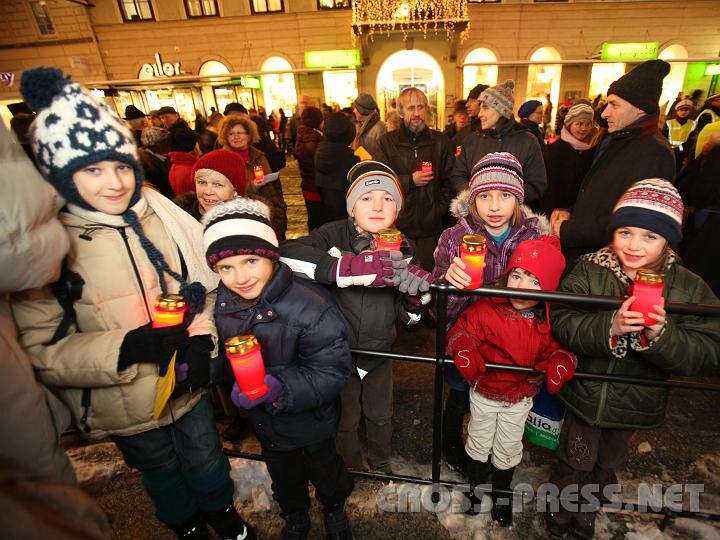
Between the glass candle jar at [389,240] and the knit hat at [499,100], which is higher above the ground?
the knit hat at [499,100]

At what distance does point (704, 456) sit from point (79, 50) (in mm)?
25971

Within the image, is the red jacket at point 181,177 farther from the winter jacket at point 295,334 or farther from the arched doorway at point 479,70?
the arched doorway at point 479,70


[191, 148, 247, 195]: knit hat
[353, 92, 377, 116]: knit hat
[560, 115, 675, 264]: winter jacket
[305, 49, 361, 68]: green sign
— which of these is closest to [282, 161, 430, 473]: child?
[191, 148, 247, 195]: knit hat

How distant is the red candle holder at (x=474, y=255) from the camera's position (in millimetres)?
1463

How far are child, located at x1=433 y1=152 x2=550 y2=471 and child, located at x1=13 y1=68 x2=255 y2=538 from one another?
56.1 inches

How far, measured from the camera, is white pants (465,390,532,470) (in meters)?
1.96

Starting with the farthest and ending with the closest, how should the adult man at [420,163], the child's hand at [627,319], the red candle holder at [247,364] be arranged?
the adult man at [420,163] < the child's hand at [627,319] < the red candle holder at [247,364]

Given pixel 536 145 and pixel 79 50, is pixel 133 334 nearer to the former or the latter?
pixel 536 145

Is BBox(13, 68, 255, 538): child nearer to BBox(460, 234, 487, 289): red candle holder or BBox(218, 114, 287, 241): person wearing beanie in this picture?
BBox(460, 234, 487, 289): red candle holder

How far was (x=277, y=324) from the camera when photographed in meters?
1.64

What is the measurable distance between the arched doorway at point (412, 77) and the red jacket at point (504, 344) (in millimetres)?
17219

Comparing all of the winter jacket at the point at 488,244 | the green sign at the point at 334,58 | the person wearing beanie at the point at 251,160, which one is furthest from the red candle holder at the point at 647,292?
the green sign at the point at 334,58

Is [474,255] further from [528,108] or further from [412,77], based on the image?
[412,77]

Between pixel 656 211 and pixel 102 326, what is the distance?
252 centimetres
